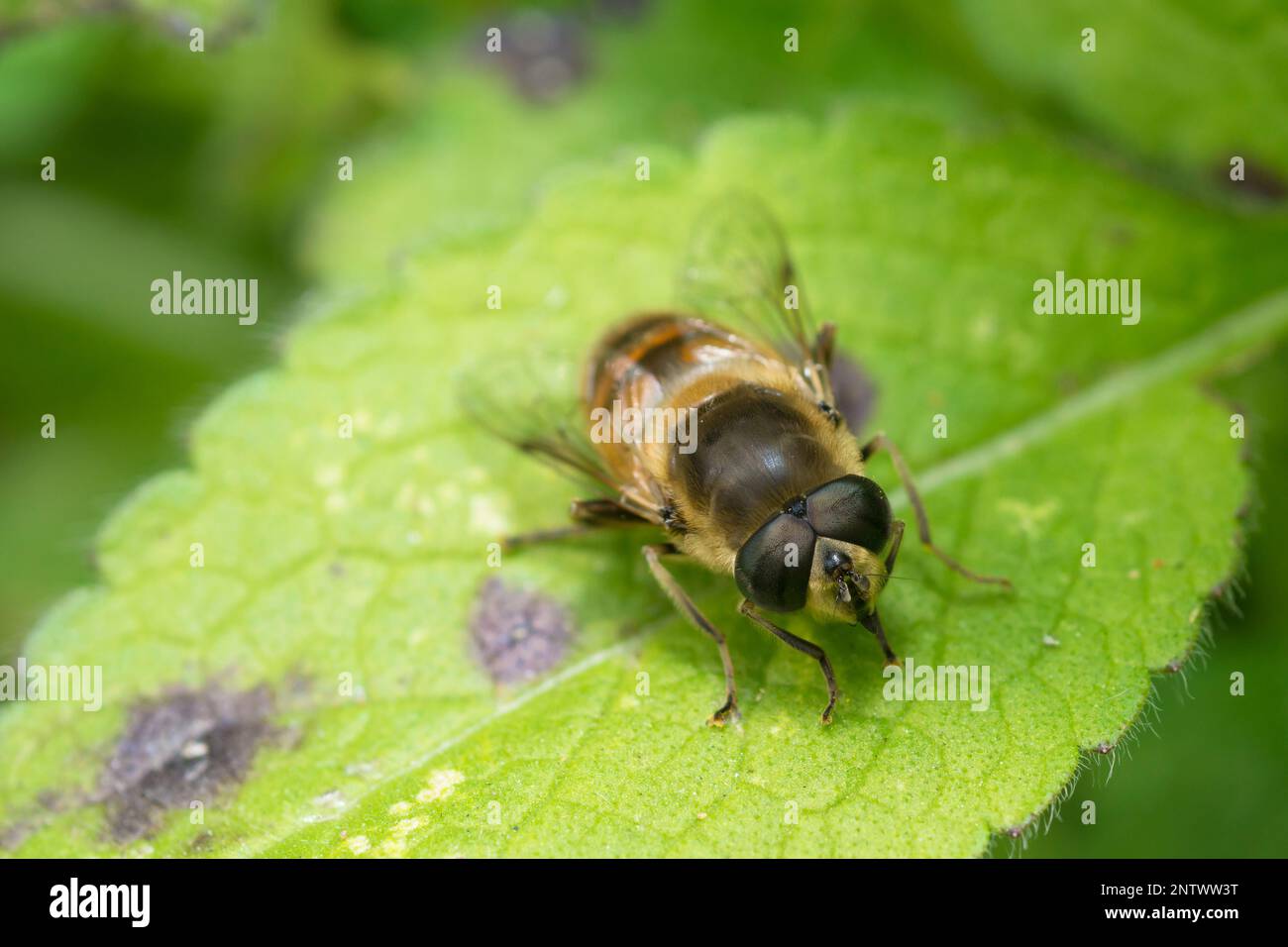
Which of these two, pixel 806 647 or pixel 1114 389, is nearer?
pixel 806 647

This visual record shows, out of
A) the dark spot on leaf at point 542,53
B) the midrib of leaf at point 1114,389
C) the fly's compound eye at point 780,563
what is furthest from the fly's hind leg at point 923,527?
the dark spot on leaf at point 542,53

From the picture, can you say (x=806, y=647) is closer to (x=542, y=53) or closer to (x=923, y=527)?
(x=923, y=527)

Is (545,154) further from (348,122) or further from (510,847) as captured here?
(510,847)

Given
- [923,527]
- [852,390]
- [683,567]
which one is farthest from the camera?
[852,390]

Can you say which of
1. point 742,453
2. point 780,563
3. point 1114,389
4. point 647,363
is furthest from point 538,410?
point 1114,389

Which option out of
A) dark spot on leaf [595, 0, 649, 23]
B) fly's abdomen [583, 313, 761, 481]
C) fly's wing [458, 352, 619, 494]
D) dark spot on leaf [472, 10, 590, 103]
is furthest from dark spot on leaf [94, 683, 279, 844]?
dark spot on leaf [595, 0, 649, 23]

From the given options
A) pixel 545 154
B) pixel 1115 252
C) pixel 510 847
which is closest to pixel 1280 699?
pixel 1115 252
